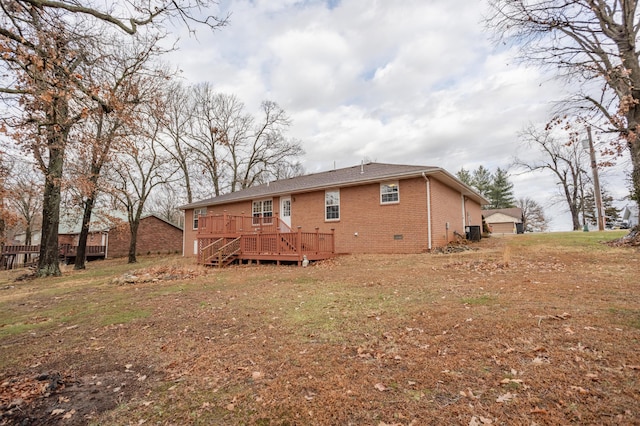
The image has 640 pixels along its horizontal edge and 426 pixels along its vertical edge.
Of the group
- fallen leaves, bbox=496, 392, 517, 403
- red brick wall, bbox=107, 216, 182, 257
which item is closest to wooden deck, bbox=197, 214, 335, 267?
fallen leaves, bbox=496, 392, 517, 403

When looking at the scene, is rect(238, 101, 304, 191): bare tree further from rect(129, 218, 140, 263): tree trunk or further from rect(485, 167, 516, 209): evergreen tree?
rect(485, 167, 516, 209): evergreen tree

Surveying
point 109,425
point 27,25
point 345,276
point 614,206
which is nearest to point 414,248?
point 345,276

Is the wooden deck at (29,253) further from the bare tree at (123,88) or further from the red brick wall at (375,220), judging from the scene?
the red brick wall at (375,220)

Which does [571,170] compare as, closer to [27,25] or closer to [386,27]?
[386,27]

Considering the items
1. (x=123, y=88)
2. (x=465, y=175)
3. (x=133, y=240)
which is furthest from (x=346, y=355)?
(x=465, y=175)

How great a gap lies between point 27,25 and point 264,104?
1006 inches

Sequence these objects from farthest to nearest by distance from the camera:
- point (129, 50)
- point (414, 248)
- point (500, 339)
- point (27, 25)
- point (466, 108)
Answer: point (466, 108)
point (414, 248)
point (129, 50)
point (27, 25)
point (500, 339)

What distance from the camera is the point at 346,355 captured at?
11.5 ft

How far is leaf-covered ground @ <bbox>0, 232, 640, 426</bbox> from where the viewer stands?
8.02 feet

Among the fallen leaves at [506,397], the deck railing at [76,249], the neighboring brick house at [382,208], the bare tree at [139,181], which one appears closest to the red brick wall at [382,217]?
the neighboring brick house at [382,208]

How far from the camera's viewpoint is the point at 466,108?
60.9ft

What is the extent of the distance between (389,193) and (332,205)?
117 inches

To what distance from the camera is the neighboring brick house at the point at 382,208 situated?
41.3 feet

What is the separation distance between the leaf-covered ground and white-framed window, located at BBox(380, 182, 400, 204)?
254 inches
